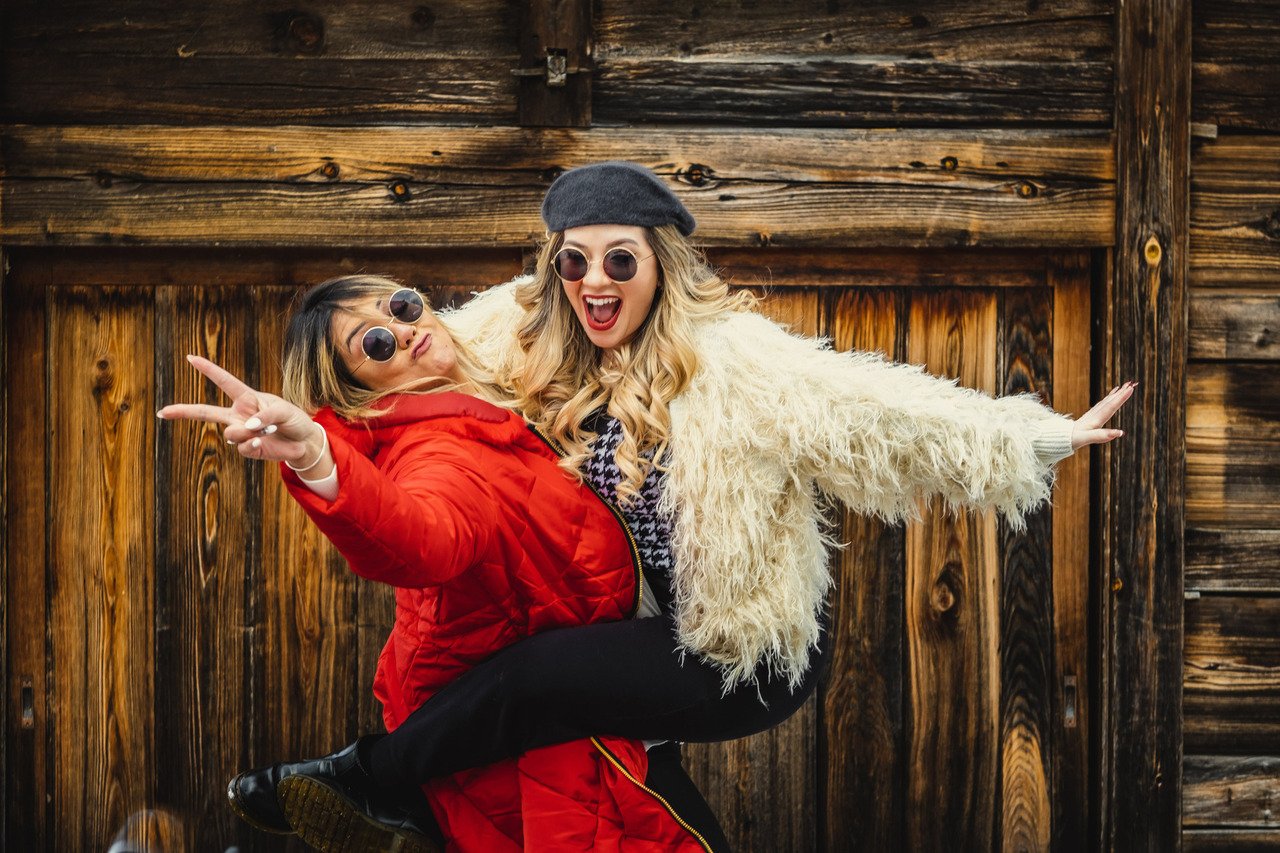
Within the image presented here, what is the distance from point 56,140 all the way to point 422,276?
1079mm

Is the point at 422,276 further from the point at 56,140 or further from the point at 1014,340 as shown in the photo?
the point at 1014,340

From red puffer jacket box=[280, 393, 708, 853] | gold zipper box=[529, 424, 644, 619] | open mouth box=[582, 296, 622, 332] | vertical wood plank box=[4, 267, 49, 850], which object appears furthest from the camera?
vertical wood plank box=[4, 267, 49, 850]

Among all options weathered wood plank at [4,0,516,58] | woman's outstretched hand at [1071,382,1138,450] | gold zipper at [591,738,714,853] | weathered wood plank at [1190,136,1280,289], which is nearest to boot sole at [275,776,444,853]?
gold zipper at [591,738,714,853]

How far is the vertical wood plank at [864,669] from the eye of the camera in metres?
2.75

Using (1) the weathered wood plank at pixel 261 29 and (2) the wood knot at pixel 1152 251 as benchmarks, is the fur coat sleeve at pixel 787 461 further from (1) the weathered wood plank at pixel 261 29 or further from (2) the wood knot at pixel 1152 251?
(1) the weathered wood plank at pixel 261 29

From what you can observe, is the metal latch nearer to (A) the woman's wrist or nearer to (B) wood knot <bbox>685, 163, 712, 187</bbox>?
(B) wood knot <bbox>685, 163, 712, 187</bbox>

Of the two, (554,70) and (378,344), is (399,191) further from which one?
(378,344)

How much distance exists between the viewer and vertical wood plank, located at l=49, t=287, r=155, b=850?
270 centimetres

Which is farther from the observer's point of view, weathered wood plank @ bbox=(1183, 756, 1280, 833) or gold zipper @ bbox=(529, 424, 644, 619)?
weathered wood plank @ bbox=(1183, 756, 1280, 833)

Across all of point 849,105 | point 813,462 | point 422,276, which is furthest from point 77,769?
point 849,105

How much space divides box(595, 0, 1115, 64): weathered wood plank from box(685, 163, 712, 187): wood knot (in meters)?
0.33

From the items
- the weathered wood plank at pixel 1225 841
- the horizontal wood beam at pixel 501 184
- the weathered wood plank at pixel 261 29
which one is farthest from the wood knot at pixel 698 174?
the weathered wood plank at pixel 1225 841

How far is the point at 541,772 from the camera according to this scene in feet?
5.36

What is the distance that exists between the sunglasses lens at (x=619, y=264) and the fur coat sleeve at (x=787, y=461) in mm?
201
